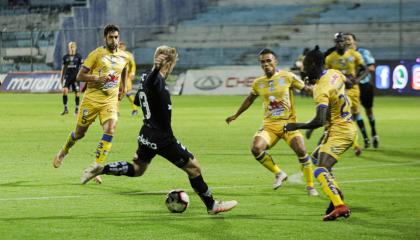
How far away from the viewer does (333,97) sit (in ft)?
34.7

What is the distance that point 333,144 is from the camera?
1063cm

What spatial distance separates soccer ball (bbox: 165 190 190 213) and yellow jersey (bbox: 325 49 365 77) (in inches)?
315

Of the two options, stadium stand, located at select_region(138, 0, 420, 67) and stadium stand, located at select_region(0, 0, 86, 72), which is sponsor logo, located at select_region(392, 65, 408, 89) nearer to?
stadium stand, located at select_region(138, 0, 420, 67)

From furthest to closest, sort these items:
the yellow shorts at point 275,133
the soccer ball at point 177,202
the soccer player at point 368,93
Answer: the soccer player at point 368,93, the yellow shorts at point 275,133, the soccer ball at point 177,202

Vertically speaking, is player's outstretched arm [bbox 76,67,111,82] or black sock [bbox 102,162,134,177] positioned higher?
player's outstretched arm [bbox 76,67,111,82]

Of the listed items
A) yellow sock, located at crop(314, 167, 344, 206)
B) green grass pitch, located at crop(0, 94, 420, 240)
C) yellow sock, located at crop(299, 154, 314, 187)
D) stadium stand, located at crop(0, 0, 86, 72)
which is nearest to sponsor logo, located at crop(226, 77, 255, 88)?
stadium stand, located at crop(0, 0, 86, 72)

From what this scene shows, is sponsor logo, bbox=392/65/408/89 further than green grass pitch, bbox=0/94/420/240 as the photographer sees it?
Yes

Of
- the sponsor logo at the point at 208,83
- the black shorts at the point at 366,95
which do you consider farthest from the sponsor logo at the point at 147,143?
the sponsor logo at the point at 208,83

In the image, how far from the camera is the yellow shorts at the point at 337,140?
1060 cm

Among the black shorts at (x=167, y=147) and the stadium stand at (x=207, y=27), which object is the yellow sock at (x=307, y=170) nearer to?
the black shorts at (x=167, y=147)

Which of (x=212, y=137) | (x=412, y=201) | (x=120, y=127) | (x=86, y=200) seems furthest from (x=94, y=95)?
(x=120, y=127)

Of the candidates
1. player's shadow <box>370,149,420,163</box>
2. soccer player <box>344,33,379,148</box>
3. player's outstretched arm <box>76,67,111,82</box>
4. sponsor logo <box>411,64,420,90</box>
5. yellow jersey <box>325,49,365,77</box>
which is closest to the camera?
player's outstretched arm <box>76,67,111,82</box>

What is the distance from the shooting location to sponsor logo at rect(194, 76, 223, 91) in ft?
149

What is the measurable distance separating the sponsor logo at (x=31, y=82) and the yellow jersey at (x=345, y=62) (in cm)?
3220
